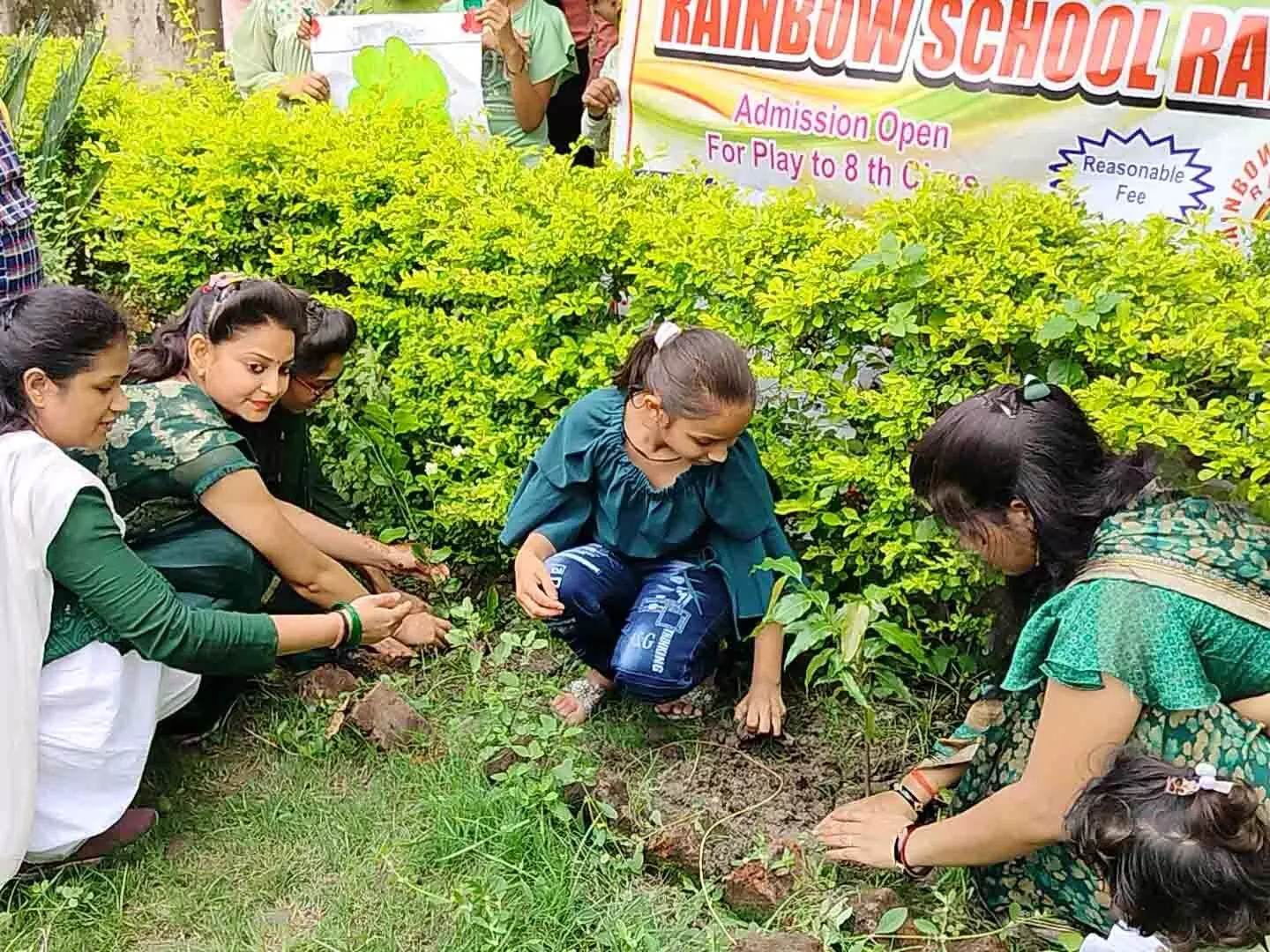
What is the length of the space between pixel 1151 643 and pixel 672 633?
110cm

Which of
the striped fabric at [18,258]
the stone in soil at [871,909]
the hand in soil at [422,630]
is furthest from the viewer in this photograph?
the striped fabric at [18,258]

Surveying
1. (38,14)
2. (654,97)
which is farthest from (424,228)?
(38,14)

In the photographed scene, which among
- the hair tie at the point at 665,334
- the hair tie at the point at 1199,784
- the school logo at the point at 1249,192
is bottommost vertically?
the hair tie at the point at 1199,784

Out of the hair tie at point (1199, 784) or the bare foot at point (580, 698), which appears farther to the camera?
the bare foot at point (580, 698)

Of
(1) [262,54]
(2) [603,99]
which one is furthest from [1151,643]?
(1) [262,54]

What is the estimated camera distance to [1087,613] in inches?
82.4

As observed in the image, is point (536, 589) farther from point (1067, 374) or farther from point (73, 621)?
point (1067, 374)

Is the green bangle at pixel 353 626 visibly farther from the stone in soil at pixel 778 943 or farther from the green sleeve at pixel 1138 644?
the green sleeve at pixel 1138 644

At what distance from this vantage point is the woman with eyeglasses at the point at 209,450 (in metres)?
2.85

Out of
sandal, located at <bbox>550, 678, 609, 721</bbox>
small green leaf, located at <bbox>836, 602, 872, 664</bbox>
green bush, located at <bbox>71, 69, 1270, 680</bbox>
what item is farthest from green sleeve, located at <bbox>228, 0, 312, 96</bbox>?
small green leaf, located at <bbox>836, 602, 872, 664</bbox>

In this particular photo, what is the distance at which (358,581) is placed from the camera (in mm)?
3293

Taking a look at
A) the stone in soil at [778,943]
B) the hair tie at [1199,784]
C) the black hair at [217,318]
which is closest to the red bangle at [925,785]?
the stone in soil at [778,943]

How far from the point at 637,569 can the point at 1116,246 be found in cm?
133

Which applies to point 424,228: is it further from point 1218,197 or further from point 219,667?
point 1218,197
